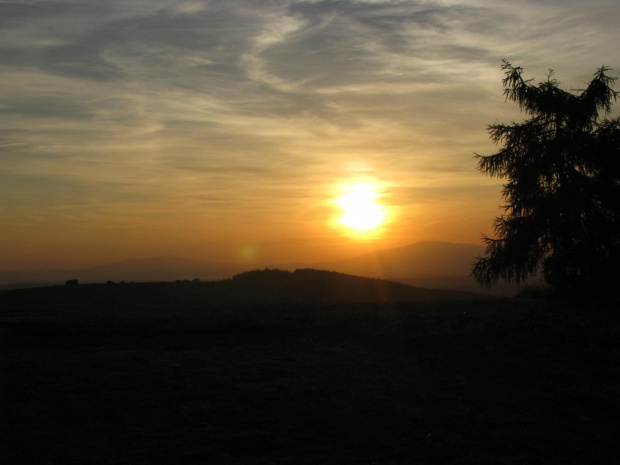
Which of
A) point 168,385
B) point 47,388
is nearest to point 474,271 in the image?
point 168,385

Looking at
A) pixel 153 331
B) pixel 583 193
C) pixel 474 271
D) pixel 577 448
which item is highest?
pixel 583 193

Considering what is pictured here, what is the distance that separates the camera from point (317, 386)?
492 inches

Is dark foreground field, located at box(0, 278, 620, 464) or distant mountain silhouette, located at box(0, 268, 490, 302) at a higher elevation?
distant mountain silhouette, located at box(0, 268, 490, 302)

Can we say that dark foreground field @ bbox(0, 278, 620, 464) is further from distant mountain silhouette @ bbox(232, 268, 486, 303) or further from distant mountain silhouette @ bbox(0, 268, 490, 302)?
distant mountain silhouette @ bbox(232, 268, 486, 303)

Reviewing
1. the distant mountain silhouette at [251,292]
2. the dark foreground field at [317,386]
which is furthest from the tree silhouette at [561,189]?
the distant mountain silhouette at [251,292]

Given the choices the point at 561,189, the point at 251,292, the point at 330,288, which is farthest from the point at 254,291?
the point at 561,189

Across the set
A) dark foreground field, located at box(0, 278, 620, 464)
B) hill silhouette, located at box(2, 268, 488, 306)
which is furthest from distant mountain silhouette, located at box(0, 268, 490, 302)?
dark foreground field, located at box(0, 278, 620, 464)

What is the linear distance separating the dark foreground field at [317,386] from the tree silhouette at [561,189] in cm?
200

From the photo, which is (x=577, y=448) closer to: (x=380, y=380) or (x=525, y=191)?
(x=380, y=380)

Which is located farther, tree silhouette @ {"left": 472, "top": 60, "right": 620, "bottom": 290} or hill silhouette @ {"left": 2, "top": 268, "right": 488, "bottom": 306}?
hill silhouette @ {"left": 2, "top": 268, "right": 488, "bottom": 306}

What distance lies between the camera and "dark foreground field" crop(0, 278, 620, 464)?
921 cm

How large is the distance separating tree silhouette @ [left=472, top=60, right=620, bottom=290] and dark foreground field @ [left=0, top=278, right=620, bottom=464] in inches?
78.8

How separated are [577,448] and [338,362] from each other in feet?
21.7

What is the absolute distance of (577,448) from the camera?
9.24m
